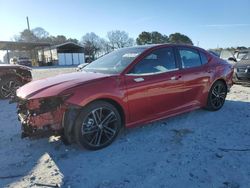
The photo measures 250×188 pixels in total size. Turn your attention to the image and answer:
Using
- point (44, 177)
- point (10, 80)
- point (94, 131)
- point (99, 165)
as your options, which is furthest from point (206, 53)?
point (10, 80)

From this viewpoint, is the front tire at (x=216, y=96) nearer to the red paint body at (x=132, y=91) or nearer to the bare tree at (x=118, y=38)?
the red paint body at (x=132, y=91)

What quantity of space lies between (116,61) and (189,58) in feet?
5.29

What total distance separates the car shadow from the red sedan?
0.28 metres

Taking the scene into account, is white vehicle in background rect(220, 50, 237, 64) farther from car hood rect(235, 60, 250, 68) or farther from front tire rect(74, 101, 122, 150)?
front tire rect(74, 101, 122, 150)

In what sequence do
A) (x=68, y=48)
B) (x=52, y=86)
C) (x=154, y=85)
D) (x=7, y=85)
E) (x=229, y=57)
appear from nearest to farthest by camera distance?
(x=52, y=86)
(x=154, y=85)
(x=7, y=85)
(x=229, y=57)
(x=68, y=48)

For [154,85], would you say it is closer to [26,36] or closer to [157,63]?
[157,63]

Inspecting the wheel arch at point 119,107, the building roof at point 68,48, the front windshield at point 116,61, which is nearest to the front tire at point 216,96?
the front windshield at point 116,61

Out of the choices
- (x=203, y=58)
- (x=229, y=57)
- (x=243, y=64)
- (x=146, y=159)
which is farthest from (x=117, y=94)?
(x=229, y=57)

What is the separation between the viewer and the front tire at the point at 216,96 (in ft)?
19.1

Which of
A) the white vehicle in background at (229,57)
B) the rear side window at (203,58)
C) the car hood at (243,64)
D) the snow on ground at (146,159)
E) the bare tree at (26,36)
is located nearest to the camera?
the snow on ground at (146,159)

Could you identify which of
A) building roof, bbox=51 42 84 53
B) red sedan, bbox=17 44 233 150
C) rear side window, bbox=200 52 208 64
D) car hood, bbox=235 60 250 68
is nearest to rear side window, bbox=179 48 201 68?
red sedan, bbox=17 44 233 150

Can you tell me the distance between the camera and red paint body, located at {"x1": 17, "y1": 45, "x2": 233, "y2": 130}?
372cm

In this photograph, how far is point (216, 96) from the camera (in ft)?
19.5

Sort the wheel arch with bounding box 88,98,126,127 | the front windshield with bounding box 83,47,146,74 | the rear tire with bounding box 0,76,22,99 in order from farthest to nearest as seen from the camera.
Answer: the rear tire with bounding box 0,76,22,99 → the front windshield with bounding box 83,47,146,74 → the wheel arch with bounding box 88,98,126,127
